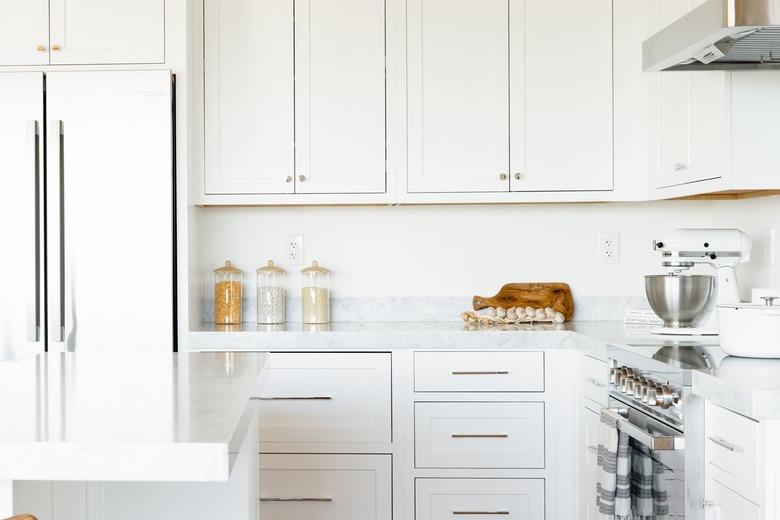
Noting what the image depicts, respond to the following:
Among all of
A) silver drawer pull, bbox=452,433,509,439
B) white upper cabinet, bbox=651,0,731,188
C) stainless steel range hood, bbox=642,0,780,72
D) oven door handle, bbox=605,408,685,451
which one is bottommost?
silver drawer pull, bbox=452,433,509,439

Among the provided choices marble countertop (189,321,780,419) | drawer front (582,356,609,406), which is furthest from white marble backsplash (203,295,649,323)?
drawer front (582,356,609,406)

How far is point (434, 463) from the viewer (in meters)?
3.00

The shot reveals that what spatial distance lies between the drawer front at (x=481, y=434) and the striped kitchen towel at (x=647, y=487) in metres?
0.78

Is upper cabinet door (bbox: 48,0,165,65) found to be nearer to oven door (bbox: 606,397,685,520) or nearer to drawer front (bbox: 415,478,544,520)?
drawer front (bbox: 415,478,544,520)

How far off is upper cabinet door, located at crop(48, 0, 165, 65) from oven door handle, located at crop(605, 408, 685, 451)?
202 centimetres

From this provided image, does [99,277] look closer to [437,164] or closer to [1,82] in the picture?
[1,82]

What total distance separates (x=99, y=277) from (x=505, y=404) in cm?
147

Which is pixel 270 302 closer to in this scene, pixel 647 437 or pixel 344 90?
pixel 344 90

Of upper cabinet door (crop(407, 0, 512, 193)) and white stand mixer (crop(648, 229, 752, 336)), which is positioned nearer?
white stand mixer (crop(648, 229, 752, 336))

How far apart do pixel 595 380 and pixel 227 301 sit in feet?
4.79

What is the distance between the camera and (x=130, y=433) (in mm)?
1146

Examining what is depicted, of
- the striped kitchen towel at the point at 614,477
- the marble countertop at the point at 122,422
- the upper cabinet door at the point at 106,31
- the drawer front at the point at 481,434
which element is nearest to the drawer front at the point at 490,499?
the drawer front at the point at 481,434

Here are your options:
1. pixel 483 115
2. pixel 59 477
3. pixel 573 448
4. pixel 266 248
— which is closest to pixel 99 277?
pixel 266 248

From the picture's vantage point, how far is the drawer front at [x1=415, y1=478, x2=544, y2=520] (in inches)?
118
